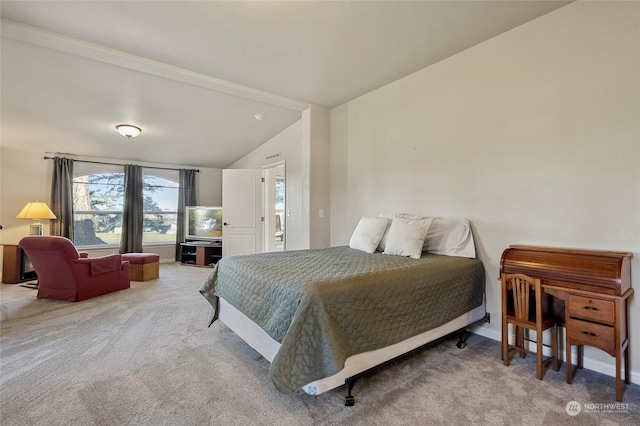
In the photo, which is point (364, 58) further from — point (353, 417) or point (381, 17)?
point (353, 417)

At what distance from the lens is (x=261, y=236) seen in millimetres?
5852

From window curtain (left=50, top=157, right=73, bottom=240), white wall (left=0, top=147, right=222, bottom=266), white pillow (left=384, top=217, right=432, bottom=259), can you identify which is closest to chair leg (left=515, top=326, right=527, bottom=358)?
white pillow (left=384, top=217, right=432, bottom=259)

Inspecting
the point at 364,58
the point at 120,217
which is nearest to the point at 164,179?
the point at 120,217

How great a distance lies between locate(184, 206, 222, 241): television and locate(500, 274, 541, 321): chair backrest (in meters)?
5.25

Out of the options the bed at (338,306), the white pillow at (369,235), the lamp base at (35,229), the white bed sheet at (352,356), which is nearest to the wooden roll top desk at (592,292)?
the bed at (338,306)

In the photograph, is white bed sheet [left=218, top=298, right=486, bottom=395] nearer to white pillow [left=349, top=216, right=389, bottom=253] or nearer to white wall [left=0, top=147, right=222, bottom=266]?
white pillow [left=349, top=216, right=389, bottom=253]

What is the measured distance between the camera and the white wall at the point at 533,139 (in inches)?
76.5

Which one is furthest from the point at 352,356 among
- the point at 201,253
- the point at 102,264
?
the point at 201,253

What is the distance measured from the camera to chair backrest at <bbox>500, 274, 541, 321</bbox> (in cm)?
201

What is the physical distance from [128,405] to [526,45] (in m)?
3.80

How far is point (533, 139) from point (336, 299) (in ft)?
6.84

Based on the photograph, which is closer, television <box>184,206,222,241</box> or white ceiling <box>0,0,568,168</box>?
white ceiling <box>0,0,568,168</box>

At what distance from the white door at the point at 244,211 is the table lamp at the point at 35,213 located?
270 centimetres

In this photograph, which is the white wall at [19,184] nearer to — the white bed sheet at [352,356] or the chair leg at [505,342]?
the white bed sheet at [352,356]
